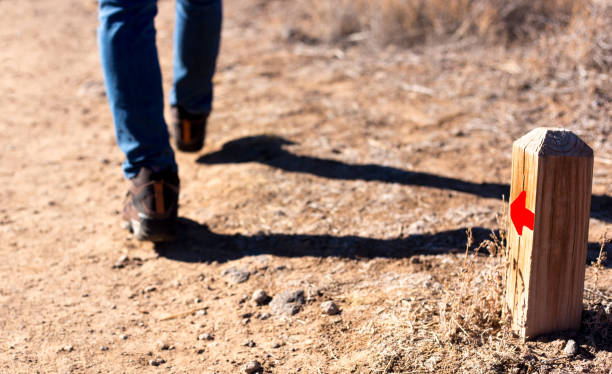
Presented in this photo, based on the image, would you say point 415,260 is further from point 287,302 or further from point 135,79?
point 135,79

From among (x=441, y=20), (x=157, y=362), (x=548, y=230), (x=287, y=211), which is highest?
(x=441, y=20)

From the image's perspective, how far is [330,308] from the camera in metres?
1.92

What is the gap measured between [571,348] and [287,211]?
1.24 m

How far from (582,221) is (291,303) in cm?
86

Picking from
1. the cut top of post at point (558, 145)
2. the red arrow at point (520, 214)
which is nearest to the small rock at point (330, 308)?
the red arrow at point (520, 214)

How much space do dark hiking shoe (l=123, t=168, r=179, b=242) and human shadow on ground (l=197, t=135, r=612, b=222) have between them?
72 centimetres

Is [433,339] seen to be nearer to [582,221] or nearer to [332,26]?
[582,221]

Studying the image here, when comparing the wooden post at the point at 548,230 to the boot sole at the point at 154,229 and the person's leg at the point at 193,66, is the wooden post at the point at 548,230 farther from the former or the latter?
the person's leg at the point at 193,66

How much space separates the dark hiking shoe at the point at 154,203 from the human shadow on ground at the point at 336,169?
72 cm

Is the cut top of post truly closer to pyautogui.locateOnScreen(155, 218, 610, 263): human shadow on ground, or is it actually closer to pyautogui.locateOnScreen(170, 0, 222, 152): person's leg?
pyautogui.locateOnScreen(155, 218, 610, 263): human shadow on ground

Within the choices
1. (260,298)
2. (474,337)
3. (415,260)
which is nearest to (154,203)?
(260,298)

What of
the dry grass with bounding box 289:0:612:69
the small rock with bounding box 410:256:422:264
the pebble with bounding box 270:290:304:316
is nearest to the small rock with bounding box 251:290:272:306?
the pebble with bounding box 270:290:304:316

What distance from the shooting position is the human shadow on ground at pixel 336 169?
8.59ft

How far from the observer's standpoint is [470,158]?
2.99 meters
